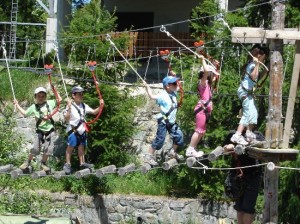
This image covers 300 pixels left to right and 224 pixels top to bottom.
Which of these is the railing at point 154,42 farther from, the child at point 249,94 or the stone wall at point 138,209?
the child at point 249,94

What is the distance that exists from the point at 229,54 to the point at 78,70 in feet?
10.1

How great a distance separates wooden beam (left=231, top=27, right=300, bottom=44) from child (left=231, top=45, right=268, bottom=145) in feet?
0.88

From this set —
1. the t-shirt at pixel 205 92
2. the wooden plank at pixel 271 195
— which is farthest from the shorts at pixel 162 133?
the wooden plank at pixel 271 195

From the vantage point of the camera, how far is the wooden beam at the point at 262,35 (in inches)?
460

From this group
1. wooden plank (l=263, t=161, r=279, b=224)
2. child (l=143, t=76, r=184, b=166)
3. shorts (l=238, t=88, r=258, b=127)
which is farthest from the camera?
child (l=143, t=76, r=184, b=166)

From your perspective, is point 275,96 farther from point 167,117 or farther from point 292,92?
point 167,117

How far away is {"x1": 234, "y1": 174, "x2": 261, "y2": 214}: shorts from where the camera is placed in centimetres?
1213

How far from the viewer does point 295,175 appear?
638 inches

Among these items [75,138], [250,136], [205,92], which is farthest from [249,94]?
[75,138]

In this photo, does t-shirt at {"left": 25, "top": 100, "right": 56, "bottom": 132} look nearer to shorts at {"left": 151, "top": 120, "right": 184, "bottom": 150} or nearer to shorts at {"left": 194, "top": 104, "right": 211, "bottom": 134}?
shorts at {"left": 151, "top": 120, "right": 184, "bottom": 150}

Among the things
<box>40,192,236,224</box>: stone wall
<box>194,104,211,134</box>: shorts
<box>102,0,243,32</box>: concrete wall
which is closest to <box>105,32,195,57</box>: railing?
<box>102,0,243,32</box>: concrete wall

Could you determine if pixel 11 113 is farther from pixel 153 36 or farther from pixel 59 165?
pixel 153 36

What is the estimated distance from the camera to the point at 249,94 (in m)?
12.2

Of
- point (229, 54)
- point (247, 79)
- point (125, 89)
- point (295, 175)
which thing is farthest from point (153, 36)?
point (247, 79)
